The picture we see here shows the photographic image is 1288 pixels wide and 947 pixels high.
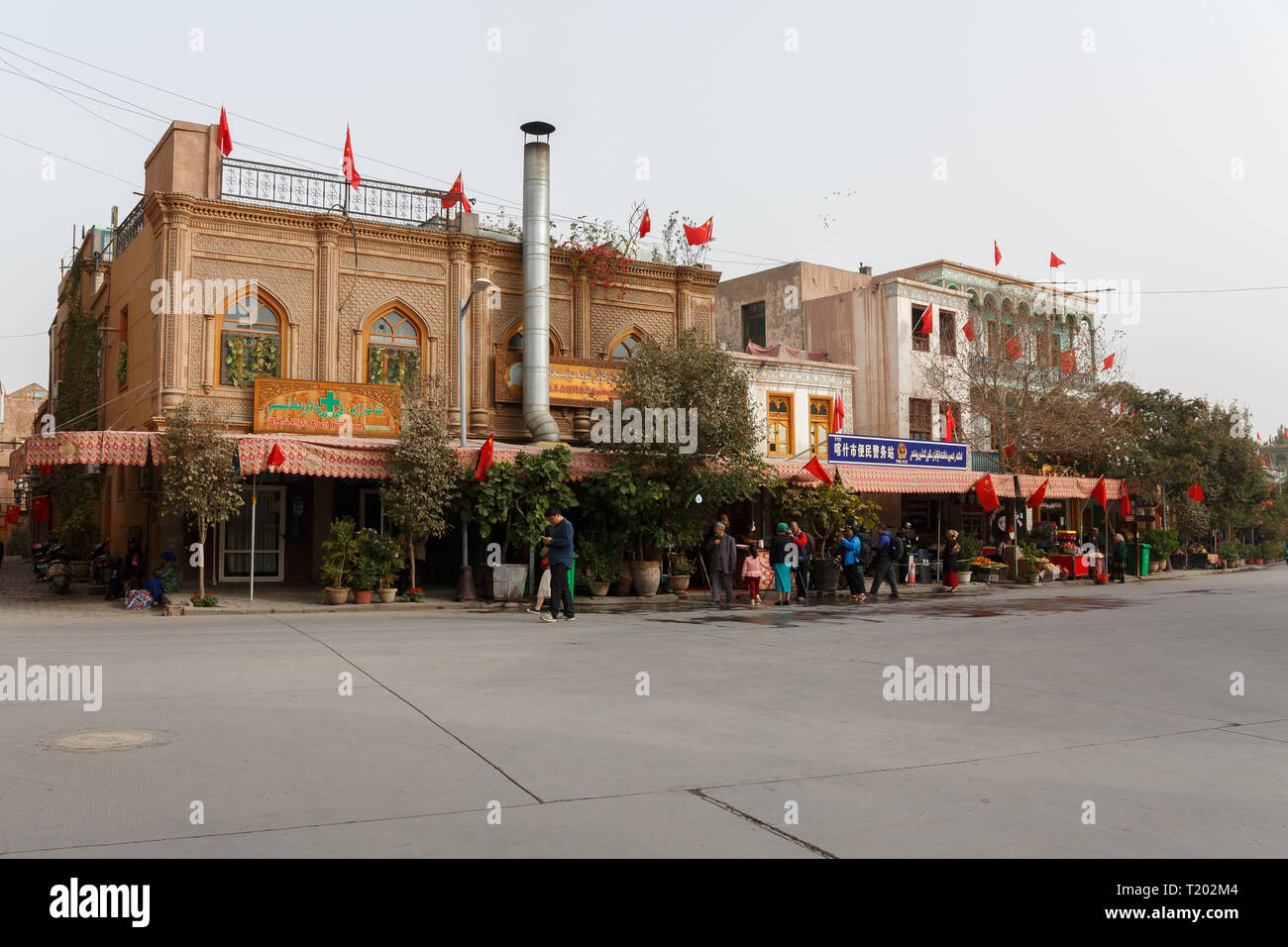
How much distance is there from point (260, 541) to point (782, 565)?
1247 centimetres

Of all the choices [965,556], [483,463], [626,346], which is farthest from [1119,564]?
[483,463]

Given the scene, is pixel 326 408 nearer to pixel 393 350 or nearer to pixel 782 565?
pixel 393 350

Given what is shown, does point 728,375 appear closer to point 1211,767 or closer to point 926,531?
point 926,531

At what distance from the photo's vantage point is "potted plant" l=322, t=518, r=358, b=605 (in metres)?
20.5

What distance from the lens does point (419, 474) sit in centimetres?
2078

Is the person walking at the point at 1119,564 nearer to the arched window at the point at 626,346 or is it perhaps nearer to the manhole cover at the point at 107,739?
the arched window at the point at 626,346

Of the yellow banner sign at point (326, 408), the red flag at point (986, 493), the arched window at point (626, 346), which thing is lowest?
the red flag at point (986, 493)

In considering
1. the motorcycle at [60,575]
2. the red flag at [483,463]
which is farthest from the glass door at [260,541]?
the red flag at [483,463]

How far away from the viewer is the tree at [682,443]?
76.2 ft

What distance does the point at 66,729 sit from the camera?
714 centimetres

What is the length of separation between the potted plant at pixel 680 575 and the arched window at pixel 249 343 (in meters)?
10.4

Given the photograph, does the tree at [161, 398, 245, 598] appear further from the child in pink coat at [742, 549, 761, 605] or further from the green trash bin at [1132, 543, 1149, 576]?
the green trash bin at [1132, 543, 1149, 576]
